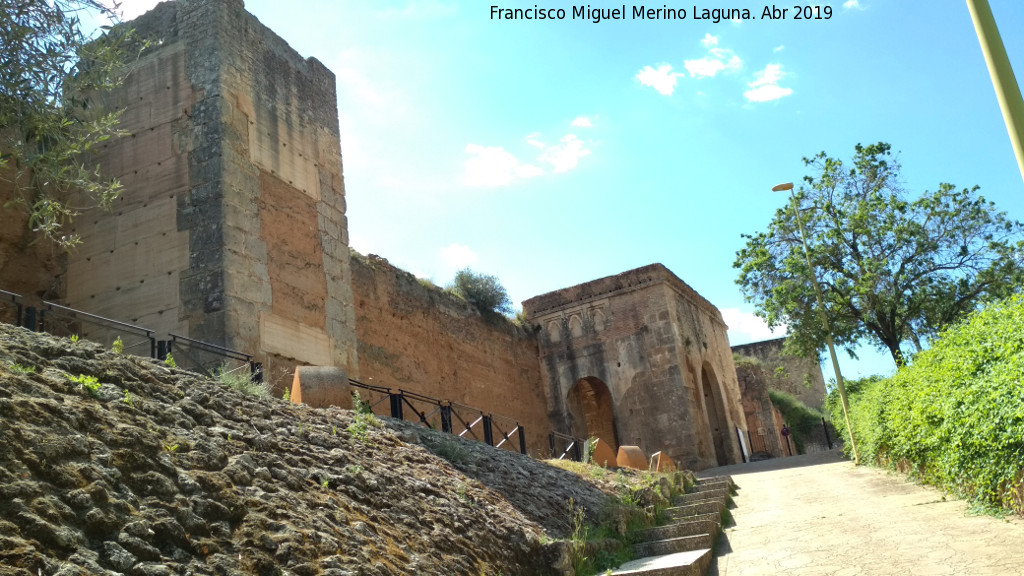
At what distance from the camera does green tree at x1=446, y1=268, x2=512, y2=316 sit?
20.8 metres

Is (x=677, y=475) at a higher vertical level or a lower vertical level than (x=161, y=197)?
lower

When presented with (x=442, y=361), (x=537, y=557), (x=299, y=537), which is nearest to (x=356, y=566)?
(x=299, y=537)

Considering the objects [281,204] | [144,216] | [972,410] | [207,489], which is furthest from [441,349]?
[207,489]

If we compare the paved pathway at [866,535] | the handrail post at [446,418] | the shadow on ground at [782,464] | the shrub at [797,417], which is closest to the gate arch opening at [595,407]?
the shadow on ground at [782,464]

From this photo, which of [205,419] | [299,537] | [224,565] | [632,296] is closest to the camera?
[224,565]

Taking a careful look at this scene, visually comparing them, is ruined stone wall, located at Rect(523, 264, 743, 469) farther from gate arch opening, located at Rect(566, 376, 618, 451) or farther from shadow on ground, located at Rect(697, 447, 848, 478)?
shadow on ground, located at Rect(697, 447, 848, 478)

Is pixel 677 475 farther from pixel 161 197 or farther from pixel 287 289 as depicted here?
pixel 161 197

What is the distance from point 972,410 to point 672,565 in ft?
10.3

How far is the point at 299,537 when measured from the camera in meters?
4.56

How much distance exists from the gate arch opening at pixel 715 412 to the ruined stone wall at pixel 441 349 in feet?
16.9

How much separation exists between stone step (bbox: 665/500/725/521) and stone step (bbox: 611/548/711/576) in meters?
2.15

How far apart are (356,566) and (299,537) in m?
0.35

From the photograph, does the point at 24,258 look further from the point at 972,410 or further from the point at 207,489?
the point at 972,410

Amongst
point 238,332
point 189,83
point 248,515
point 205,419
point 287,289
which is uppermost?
point 189,83
